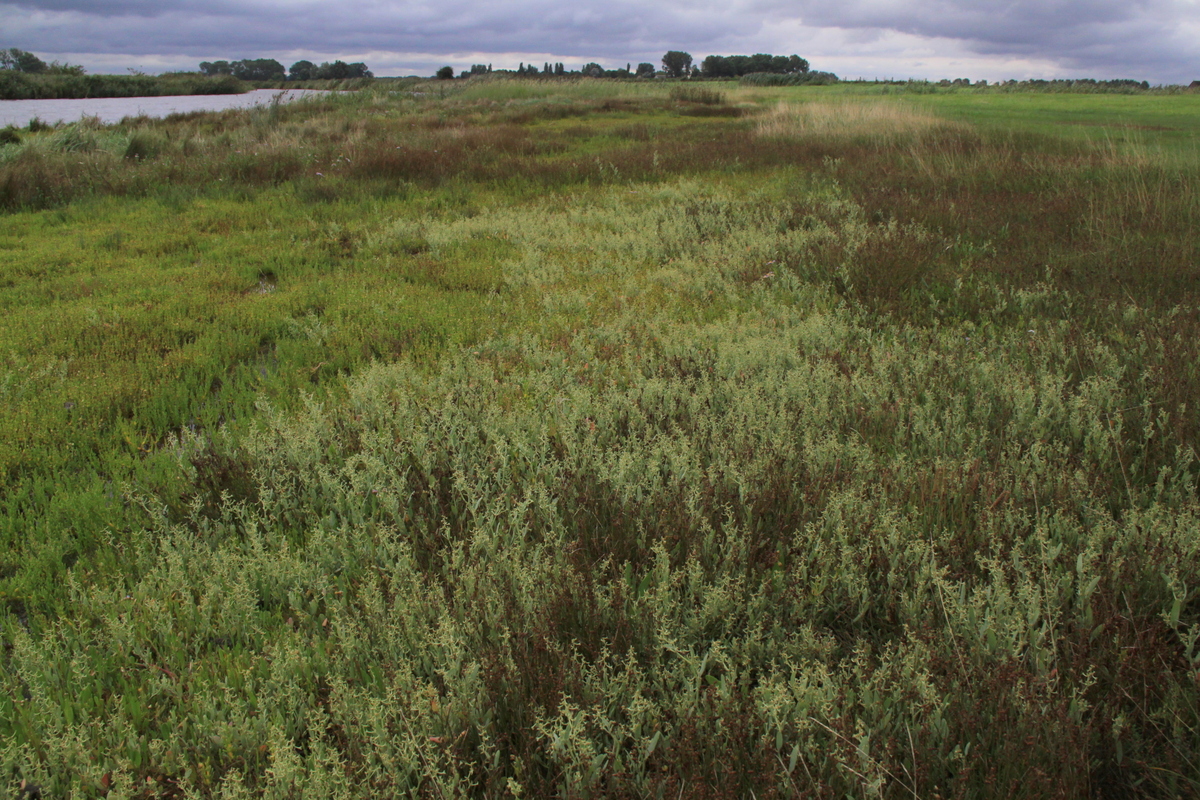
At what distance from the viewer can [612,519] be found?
3.07 meters

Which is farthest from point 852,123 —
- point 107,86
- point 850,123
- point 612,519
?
point 107,86

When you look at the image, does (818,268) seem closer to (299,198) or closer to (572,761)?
(572,761)

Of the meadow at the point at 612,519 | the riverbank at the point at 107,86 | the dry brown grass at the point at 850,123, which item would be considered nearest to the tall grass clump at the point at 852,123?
the dry brown grass at the point at 850,123

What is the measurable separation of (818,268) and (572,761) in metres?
6.50

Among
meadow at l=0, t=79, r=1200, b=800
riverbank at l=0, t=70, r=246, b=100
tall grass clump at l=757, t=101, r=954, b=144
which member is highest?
riverbank at l=0, t=70, r=246, b=100

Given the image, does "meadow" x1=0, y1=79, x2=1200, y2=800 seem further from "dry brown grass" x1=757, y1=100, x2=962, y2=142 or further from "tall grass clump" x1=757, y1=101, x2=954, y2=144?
"dry brown grass" x1=757, y1=100, x2=962, y2=142

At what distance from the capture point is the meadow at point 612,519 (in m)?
1.97

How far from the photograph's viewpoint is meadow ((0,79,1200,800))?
197 cm

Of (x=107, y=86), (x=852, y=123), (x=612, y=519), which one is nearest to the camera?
(x=612, y=519)

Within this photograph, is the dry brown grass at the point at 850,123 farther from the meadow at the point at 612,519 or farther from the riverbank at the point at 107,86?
the riverbank at the point at 107,86

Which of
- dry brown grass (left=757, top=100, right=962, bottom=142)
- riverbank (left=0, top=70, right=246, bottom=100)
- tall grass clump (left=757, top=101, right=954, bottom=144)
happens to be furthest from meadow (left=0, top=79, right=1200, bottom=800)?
riverbank (left=0, top=70, right=246, bottom=100)

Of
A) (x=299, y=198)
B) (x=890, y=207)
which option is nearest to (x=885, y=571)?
(x=890, y=207)

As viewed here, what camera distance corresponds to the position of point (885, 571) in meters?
2.76

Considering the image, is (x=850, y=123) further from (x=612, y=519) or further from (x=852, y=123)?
(x=612, y=519)
